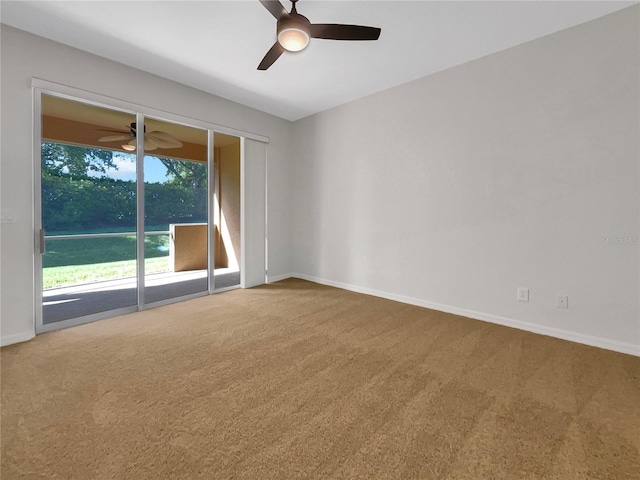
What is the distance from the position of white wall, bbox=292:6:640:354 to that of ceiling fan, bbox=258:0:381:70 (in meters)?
1.63

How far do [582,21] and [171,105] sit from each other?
4.21 m

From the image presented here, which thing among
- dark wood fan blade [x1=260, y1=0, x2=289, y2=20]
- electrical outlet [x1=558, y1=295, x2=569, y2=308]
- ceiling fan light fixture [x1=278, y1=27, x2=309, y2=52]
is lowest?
electrical outlet [x1=558, y1=295, x2=569, y2=308]

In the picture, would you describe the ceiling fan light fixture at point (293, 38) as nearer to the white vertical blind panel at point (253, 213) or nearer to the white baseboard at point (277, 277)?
the white vertical blind panel at point (253, 213)

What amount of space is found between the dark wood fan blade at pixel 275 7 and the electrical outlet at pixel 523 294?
3162 mm

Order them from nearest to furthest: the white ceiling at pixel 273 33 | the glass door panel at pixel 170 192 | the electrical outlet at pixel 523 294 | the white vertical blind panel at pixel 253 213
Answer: the white ceiling at pixel 273 33 < the electrical outlet at pixel 523 294 < the glass door panel at pixel 170 192 < the white vertical blind panel at pixel 253 213

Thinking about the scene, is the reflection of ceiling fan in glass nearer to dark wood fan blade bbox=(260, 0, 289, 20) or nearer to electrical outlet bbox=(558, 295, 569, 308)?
dark wood fan blade bbox=(260, 0, 289, 20)

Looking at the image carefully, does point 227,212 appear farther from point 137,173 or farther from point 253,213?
point 137,173

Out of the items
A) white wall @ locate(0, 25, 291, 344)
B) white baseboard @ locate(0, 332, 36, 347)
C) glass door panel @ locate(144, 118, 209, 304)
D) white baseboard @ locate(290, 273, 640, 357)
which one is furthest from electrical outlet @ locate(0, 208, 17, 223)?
white baseboard @ locate(290, 273, 640, 357)

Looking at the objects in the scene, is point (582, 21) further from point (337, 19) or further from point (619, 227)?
point (337, 19)

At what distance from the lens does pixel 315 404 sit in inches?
69.3

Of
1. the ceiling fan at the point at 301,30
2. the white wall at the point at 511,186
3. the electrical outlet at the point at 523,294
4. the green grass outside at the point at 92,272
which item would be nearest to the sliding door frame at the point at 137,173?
the green grass outside at the point at 92,272

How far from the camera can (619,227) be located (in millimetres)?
2408

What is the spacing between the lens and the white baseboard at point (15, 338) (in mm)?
2543

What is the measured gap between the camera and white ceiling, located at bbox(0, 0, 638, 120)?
2338 mm
